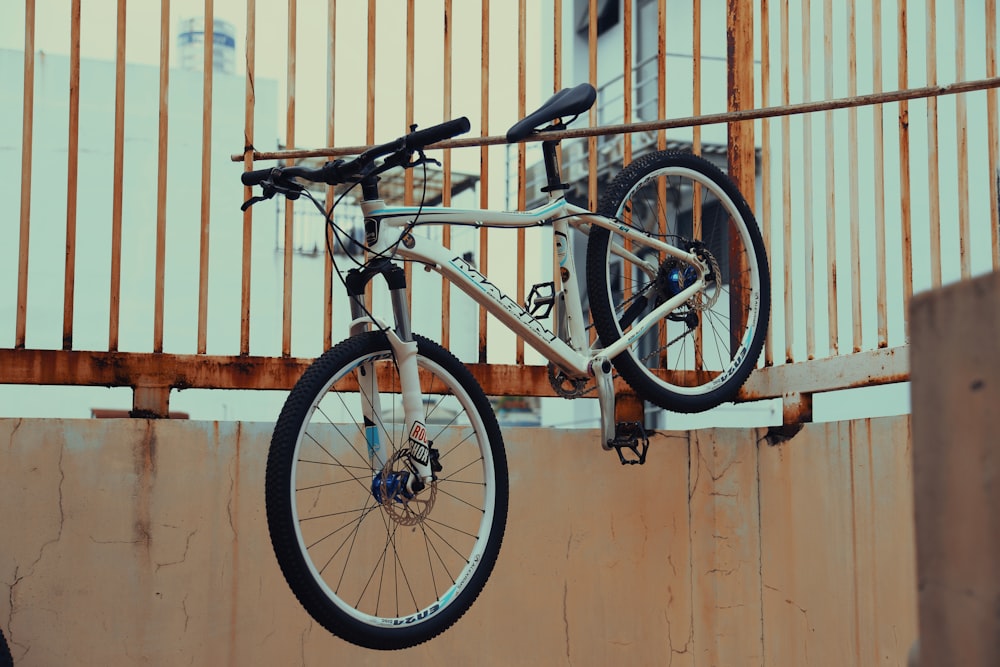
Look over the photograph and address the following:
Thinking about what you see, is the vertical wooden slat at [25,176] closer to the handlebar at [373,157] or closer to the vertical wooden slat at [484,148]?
the handlebar at [373,157]

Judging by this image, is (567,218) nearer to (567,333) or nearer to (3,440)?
(567,333)

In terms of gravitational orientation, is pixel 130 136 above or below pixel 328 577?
above

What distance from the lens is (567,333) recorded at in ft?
9.00

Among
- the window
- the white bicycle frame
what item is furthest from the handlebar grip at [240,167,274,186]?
the window

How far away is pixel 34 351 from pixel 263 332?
11060mm

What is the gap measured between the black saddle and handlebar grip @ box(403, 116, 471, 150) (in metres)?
0.34

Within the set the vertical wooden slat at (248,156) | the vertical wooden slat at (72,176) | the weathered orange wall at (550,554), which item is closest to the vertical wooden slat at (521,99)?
the weathered orange wall at (550,554)

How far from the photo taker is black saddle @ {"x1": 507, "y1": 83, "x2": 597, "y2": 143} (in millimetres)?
2611

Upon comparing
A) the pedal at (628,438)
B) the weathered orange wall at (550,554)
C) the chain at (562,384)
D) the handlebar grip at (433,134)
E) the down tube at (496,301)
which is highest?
the handlebar grip at (433,134)

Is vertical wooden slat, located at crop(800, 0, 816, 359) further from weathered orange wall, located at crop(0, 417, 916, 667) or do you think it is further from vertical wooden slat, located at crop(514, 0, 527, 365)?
vertical wooden slat, located at crop(514, 0, 527, 365)

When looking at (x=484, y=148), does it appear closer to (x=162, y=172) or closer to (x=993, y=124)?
(x=162, y=172)

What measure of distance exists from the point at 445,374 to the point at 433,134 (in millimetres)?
531

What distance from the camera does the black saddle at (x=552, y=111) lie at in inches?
103

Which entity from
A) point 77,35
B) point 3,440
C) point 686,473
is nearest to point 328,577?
point 3,440
